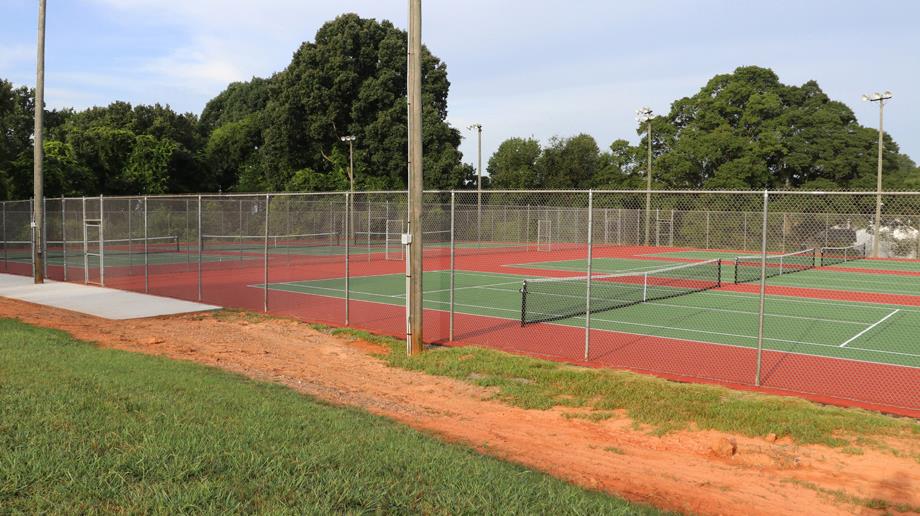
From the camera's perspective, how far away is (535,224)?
43.9 m

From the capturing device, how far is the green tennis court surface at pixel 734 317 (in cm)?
1291

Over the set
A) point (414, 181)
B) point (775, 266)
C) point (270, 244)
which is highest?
point (414, 181)

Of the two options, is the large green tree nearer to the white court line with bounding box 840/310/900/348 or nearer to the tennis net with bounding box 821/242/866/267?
the tennis net with bounding box 821/242/866/267

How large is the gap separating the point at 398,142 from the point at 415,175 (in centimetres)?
4446

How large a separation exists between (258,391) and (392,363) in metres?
3.16

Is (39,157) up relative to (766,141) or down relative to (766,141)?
down

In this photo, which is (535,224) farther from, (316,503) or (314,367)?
(316,503)

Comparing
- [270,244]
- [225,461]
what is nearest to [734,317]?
[225,461]

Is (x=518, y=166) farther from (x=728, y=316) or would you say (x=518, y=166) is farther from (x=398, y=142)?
(x=728, y=316)

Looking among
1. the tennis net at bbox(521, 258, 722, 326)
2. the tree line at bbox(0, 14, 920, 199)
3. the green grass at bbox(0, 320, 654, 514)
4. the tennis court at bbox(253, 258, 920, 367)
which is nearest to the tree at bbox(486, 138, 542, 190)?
the tree line at bbox(0, 14, 920, 199)

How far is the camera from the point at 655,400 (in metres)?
8.72

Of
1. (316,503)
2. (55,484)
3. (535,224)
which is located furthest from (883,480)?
(535,224)

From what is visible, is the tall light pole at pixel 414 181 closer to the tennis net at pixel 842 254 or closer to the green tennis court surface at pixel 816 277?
the green tennis court surface at pixel 816 277

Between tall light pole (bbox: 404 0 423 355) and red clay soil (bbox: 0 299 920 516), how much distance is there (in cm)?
89
